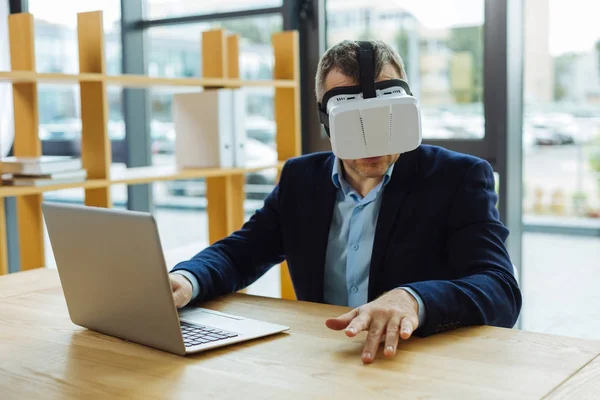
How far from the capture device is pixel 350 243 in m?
1.96

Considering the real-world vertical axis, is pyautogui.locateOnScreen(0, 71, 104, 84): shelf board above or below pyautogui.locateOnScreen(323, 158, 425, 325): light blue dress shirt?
above

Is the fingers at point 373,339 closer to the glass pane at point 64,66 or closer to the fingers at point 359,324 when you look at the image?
the fingers at point 359,324

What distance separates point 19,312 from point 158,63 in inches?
96.7

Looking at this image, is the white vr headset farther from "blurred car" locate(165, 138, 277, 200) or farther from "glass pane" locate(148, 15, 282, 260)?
"blurred car" locate(165, 138, 277, 200)

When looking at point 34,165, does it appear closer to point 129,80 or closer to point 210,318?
point 129,80

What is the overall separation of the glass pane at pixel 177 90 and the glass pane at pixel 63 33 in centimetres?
20

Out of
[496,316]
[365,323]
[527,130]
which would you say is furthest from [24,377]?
[527,130]

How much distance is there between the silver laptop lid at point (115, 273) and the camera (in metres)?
1.29

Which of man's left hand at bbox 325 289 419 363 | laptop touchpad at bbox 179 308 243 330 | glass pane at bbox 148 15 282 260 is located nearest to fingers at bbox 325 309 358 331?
man's left hand at bbox 325 289 419 363

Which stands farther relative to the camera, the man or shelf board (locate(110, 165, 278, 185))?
shelf board (locate(110, 165, 278, 185))

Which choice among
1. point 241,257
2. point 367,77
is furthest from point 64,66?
point 367,77

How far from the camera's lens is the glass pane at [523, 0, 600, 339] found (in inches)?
129

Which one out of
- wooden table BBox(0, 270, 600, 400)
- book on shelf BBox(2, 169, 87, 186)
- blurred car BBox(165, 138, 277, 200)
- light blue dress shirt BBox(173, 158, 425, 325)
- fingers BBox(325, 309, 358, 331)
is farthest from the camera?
blurred car BBox(165, 138, 277, 200)

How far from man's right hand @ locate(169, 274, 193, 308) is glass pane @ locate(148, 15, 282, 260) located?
1999 millimetres
